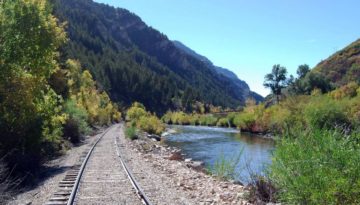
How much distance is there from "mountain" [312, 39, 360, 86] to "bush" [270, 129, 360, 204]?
131911 millimetres

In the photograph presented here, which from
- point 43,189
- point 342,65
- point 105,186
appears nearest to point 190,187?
point 105,186

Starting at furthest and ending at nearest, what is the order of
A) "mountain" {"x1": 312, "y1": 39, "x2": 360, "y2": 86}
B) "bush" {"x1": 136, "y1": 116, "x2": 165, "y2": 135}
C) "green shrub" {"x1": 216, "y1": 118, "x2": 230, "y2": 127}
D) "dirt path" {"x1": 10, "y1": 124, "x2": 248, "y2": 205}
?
"mountain" {"x1": 312, "y1": 39, "x2": 360, "y2": 86} < "green shrub" {"x1": 216, "y1": 118, "x2": 230, "y2": 127} < "bush" {"x1": 136, "y1": 116, "x2": 165, "y2": 135} < "dirt path" {"x1": 10, "y1": 124, "x2": 248, "y2": 205}

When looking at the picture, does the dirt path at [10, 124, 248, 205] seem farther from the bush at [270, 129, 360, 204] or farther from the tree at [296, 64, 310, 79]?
the tree at [296, 64, 310, 79]

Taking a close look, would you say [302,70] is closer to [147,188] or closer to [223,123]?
[223,123]

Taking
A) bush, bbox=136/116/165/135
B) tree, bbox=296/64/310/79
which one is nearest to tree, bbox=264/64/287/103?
tree, bbox=296/64/310/79

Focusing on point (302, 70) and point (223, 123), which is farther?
point (302, 70)

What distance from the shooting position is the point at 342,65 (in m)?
157

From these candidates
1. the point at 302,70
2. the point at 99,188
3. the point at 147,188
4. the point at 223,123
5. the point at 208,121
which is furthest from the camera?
the point at 302,70

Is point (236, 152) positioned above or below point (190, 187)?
above

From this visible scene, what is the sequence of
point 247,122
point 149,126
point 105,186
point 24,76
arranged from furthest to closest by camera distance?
point 247,122 < point 149,126 < point 24,76 < point 105,186

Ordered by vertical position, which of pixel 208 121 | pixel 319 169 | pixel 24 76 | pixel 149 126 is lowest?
pixel 319 169

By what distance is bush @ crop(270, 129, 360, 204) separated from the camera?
30.0 feet

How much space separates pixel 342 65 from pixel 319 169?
15731cm

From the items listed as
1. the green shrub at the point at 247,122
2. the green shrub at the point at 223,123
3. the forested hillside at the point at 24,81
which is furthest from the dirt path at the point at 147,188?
the green shrub at the point at 223,123
